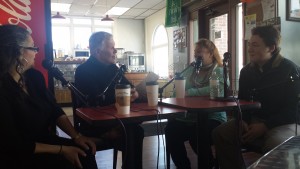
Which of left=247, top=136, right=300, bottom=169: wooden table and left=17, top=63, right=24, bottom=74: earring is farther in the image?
left=17, top=63, right=24, bottom=74: earring

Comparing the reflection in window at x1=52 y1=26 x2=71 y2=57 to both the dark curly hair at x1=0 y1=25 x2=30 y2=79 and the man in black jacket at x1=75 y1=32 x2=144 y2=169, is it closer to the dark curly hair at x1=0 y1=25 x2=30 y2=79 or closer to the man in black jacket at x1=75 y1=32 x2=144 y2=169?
the man in black jacket at x1=75 y1=32 x2=144 y2=169

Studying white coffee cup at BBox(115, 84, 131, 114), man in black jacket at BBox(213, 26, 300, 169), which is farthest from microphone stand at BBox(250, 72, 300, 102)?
white coffee cup at BBox(115, 84, 131, 114)

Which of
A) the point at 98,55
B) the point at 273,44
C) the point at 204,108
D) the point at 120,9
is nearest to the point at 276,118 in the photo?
the point at 273,44

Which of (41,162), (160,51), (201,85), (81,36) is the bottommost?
(41,162)

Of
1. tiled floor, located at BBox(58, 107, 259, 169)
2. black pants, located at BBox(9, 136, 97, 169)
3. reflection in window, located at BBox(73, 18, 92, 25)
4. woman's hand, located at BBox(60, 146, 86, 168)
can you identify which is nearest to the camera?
black pants, located at BBox(9, 136, 97, 169)

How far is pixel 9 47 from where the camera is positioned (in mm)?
1382

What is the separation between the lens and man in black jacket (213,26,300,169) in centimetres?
183

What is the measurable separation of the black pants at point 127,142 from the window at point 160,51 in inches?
257

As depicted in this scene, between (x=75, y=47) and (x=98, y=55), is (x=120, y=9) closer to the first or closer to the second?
(x=75, y=47)

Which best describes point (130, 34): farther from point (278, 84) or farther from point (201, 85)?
point (278, 84)

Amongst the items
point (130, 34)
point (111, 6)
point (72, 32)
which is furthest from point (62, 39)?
point (111, 6)

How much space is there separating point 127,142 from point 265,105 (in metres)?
1.06

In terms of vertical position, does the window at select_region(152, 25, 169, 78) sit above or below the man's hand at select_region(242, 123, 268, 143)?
above

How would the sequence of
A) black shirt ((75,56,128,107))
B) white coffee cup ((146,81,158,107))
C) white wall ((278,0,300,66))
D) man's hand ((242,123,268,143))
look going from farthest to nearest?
1. white wall ((278,0,300,66))
2. black shirt ((75,56,128,107))
3. man's hand ((242,123,268,143))
4. white coffee cup ((146,81,158,107))
